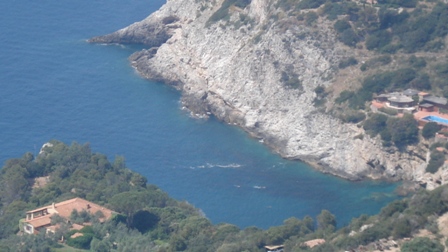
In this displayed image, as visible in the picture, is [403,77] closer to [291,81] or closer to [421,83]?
[421,83]

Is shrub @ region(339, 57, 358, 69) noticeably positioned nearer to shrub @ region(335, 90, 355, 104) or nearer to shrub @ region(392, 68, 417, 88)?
shrub @ region(335, 90, 355, 104)

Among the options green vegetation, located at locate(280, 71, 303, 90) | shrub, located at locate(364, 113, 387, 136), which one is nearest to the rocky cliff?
green vegetation, located at locate(280, 71, 303, 90)

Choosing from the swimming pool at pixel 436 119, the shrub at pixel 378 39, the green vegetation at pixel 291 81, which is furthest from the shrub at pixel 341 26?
the swimming pool at pixel 436 119

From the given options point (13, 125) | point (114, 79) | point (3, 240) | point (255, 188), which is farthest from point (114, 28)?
point (3, 240)

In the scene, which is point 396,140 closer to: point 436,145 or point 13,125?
point 436,145

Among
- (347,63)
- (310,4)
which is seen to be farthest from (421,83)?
(310,4)
